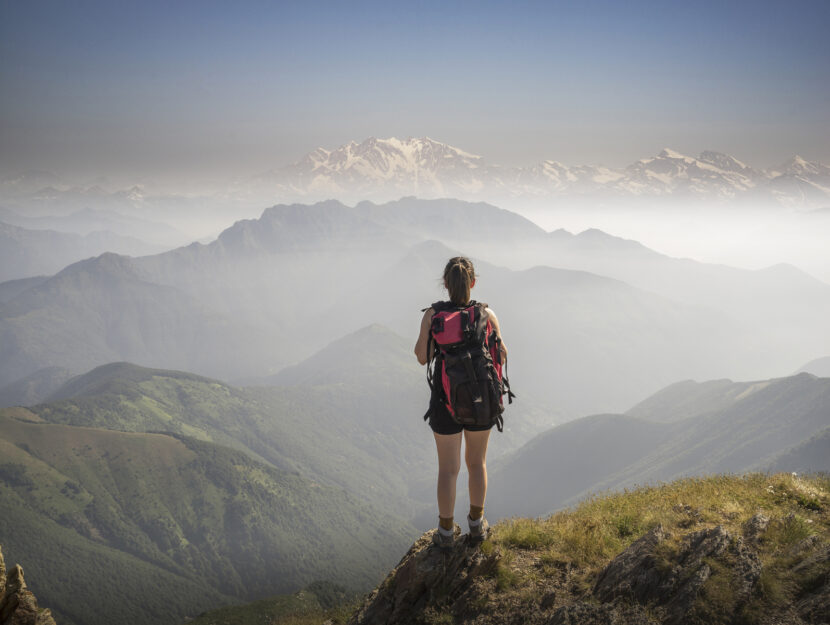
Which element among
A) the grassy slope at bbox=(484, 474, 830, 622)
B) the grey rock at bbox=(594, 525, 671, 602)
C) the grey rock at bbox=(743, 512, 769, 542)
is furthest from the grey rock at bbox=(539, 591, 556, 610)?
the grey rock at bbox=(743, 512, 769, 542)

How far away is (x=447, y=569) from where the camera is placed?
7.64 m

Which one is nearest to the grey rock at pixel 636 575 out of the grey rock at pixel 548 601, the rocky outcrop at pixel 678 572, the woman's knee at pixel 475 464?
the rocky outcrop at pixel 678 572

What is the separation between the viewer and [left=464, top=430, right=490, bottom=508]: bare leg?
717 centimetres

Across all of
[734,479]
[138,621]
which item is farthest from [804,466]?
[138,621]

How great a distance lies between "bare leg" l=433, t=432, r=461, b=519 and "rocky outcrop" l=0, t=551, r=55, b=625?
711 centimetres

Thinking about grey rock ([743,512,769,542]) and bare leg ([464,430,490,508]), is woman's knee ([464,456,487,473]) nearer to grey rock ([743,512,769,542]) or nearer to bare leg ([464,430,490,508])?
bare leg ([464,430,490,508])

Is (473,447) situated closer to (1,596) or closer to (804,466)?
(1,596)

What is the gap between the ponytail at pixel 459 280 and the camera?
7165 millimetres

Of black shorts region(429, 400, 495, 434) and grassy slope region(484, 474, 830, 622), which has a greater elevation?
black shorts region(429, 400, 495, 434)

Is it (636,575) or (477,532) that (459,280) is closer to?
(477,532)

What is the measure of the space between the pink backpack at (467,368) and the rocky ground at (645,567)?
2.63 meters

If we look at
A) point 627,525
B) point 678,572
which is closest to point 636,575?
point 678,572

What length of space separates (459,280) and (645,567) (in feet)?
15.9

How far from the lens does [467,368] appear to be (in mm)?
6844
